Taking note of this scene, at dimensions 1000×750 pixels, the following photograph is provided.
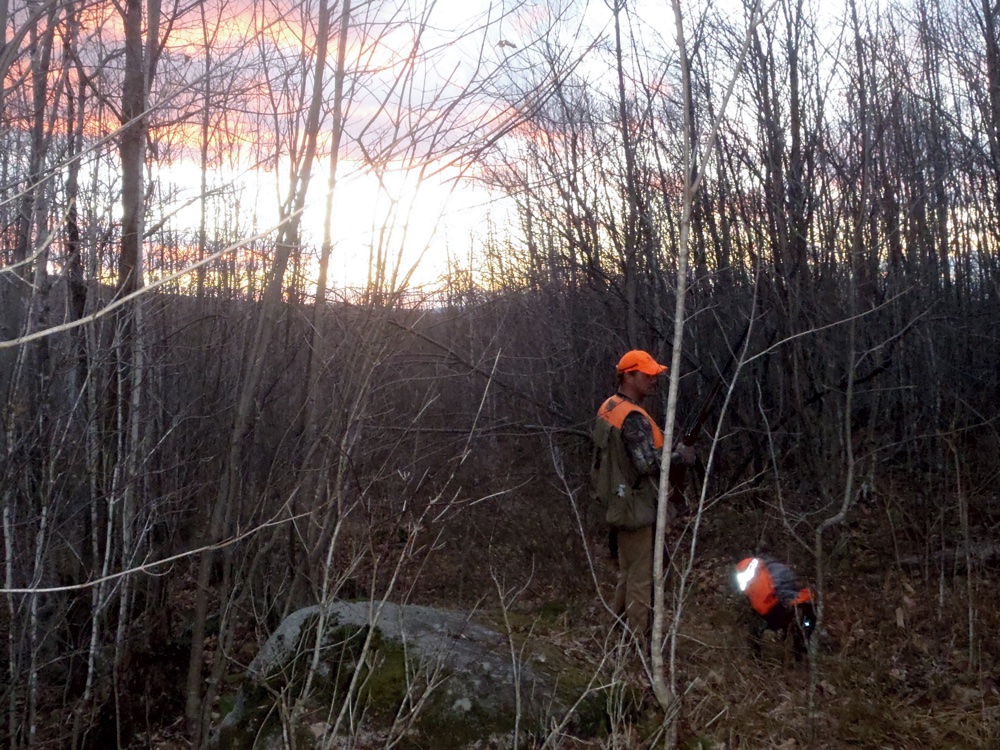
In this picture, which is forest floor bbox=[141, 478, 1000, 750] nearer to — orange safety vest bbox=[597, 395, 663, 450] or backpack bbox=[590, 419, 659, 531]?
backpack bbox=[590, 419, 659, 531]

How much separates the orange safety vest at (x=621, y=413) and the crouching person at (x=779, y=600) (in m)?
1.22

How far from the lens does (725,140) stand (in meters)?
7.62

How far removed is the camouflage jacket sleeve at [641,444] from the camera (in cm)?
465

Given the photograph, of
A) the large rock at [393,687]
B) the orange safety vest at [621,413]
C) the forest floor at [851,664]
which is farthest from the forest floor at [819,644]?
the orange safety vest at [621,413]

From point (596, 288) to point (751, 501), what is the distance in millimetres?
2774

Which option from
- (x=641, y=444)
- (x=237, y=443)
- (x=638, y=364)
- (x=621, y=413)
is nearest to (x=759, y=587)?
(x=641, y=444)

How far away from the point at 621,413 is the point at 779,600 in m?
1.61

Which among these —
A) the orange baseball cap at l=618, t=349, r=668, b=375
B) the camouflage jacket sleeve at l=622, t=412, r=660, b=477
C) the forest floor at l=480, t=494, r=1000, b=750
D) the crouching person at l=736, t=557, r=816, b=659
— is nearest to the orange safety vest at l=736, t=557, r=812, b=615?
the crouching person at l=736, t=557, r=816, b=659

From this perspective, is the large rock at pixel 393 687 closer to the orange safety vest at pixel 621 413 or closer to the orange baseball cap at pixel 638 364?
the orange safety vest at pixel 621 413

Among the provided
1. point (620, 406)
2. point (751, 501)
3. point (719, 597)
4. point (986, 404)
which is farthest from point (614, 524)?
point (986, 404)

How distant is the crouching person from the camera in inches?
203

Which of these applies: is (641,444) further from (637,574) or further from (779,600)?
(779,600)

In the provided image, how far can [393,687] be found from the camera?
426 centimetres

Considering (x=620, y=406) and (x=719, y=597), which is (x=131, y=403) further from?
(x=719, y=597)
